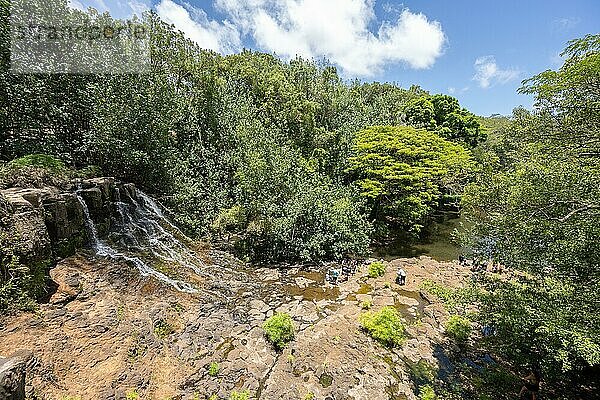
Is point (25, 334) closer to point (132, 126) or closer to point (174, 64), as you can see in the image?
point (132, 126)

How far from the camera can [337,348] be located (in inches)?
379

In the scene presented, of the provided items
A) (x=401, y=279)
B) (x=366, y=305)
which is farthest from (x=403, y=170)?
(x=366, y=305)

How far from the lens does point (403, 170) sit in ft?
59.7

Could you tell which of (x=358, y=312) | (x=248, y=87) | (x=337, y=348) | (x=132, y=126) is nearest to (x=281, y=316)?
(x=337, y=348)

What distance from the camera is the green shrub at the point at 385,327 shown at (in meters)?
10.2

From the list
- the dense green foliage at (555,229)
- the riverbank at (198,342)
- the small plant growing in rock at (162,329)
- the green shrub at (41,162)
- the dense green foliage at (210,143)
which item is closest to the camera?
the dense green foliage at (555,229)

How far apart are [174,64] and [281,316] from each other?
59.4 feet

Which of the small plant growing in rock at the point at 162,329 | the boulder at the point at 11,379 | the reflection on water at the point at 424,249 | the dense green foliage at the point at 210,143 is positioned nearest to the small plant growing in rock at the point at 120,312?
the small plant growing in rock at the point at 162,329

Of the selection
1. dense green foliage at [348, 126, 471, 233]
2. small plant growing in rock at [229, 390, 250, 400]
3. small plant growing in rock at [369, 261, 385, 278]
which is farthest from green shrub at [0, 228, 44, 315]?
dense green foliage at [348, 126, 471, 233]

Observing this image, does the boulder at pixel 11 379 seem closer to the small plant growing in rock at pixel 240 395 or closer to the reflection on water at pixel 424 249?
the small plant growing in rock at pixel 240 395

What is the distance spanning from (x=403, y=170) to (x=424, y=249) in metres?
6.14

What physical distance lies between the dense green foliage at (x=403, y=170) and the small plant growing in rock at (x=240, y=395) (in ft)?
43.9

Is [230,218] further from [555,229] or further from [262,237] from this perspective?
[555,229]

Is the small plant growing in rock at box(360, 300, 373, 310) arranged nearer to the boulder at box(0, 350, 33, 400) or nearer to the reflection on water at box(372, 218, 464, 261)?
the reflection on water at box(372, 218, 464, 261)
